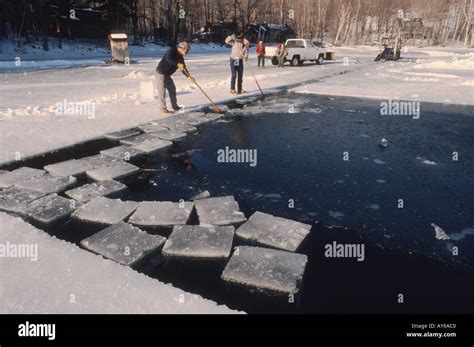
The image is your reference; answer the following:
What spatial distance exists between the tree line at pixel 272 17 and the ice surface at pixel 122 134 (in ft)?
92.9

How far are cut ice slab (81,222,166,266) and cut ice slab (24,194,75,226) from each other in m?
0.59

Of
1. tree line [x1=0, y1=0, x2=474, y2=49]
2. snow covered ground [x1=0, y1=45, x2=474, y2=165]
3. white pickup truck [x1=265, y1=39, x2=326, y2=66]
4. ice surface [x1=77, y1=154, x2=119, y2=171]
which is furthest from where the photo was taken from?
tree line [x1=0, y1=0, x2=474, y2=49]

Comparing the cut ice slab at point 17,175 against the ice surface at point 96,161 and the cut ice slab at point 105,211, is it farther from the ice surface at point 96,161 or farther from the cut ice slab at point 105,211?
the cut ice slab at point 105,211

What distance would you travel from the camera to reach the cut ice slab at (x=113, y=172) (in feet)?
14.1

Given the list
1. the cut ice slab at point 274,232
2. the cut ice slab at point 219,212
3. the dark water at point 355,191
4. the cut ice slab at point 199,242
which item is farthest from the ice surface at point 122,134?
the cut ice slab at point 274,232

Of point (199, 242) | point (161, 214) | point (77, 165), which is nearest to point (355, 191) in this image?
point (199, 242)

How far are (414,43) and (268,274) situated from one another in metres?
76.8

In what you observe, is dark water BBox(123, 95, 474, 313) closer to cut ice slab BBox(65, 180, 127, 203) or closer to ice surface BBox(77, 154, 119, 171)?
cut ice slab BBox(65, 180, 127, 203)

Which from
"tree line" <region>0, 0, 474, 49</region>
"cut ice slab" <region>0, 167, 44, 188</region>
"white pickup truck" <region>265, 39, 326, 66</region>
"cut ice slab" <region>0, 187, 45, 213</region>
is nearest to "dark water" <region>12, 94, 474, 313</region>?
"cut ice slab" <region>0, 167, 44, 188</region>

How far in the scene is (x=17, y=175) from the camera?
13.8ft

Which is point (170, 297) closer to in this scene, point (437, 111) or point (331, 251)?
point (331, 251)

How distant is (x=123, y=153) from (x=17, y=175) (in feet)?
4.71

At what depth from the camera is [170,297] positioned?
2.26m

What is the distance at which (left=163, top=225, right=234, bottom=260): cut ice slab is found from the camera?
110 inches
